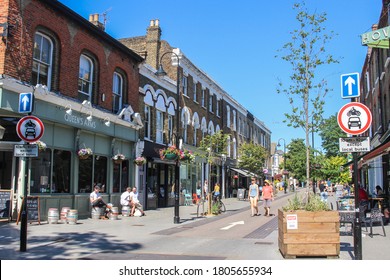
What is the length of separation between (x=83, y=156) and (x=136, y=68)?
24.3 feet

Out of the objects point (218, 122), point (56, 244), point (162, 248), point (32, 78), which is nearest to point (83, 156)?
point (32, 78)

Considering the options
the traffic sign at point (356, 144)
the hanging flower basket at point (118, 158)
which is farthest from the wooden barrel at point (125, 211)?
the traffic sign at point (356, 144)

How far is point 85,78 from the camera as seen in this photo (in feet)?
60.0

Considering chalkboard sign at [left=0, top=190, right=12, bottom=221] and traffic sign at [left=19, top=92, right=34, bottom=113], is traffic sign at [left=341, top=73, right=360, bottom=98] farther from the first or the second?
chalkboard sign at [left=0, top=190, right=12, bottom=221]

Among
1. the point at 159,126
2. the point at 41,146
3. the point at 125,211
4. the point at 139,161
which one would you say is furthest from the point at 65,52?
the point at 159,126

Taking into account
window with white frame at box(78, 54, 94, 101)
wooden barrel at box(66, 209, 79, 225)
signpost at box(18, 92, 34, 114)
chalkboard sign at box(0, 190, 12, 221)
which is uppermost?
window with white frame at box(78, 54, 94, 101)

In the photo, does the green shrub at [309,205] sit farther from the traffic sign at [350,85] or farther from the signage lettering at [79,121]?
the signage lettering at [79,121]

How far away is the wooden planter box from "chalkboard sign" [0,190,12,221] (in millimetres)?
9965

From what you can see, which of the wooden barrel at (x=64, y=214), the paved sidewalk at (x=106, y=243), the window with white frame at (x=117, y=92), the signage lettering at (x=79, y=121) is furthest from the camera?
the window with white frame at (x=117, y=92)

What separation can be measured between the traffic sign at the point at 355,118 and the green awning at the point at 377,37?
8906 mm

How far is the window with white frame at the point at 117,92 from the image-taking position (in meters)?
20.5

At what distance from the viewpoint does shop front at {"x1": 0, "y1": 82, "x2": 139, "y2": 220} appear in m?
14.1

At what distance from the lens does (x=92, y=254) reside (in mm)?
8961

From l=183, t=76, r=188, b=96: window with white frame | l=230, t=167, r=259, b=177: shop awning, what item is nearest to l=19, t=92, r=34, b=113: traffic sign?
l=183, t=76, r=188, b=96: window with white frame
